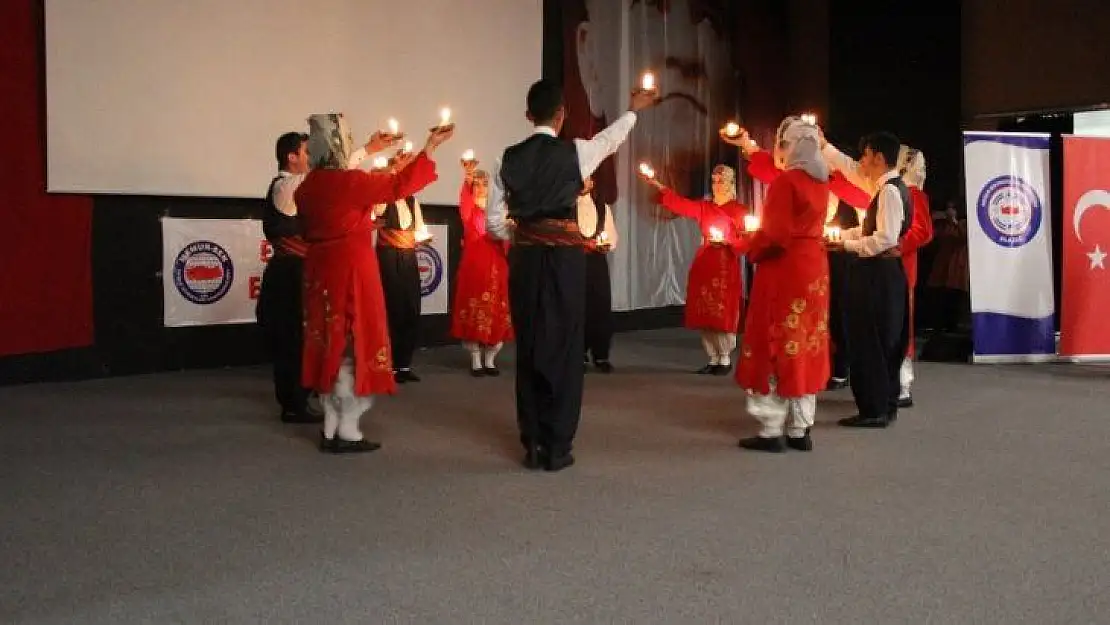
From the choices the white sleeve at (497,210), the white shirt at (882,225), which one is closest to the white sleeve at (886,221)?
the white shirt at (882,225)

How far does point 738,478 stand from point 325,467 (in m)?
1.47

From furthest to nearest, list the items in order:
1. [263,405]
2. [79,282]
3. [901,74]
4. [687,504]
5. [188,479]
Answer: [901,74] < [79,282] < [263,405] < [188,479] < [687,504]

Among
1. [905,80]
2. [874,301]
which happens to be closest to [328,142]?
[874,301]

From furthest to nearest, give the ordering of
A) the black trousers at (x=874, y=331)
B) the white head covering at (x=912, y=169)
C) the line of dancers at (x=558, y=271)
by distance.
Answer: the white head covering at (x=912, y=169) → the black trousers at (x=874, y=331) → the line of dancers at (x=558, y=271)

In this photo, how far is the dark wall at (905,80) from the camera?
891cm

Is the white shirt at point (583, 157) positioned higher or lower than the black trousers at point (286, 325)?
higher

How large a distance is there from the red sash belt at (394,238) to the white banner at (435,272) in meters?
1.58

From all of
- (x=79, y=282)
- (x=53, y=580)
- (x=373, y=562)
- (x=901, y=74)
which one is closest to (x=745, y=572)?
(x=373, y=562)

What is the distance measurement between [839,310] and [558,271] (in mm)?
2015

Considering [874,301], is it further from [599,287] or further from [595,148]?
[599,287]

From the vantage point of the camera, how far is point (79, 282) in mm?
5652

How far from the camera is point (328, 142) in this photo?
372cm

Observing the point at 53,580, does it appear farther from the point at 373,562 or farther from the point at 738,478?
the point at 738,478

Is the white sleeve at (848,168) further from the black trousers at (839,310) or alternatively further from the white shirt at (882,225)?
the black trousers at (839,310)
